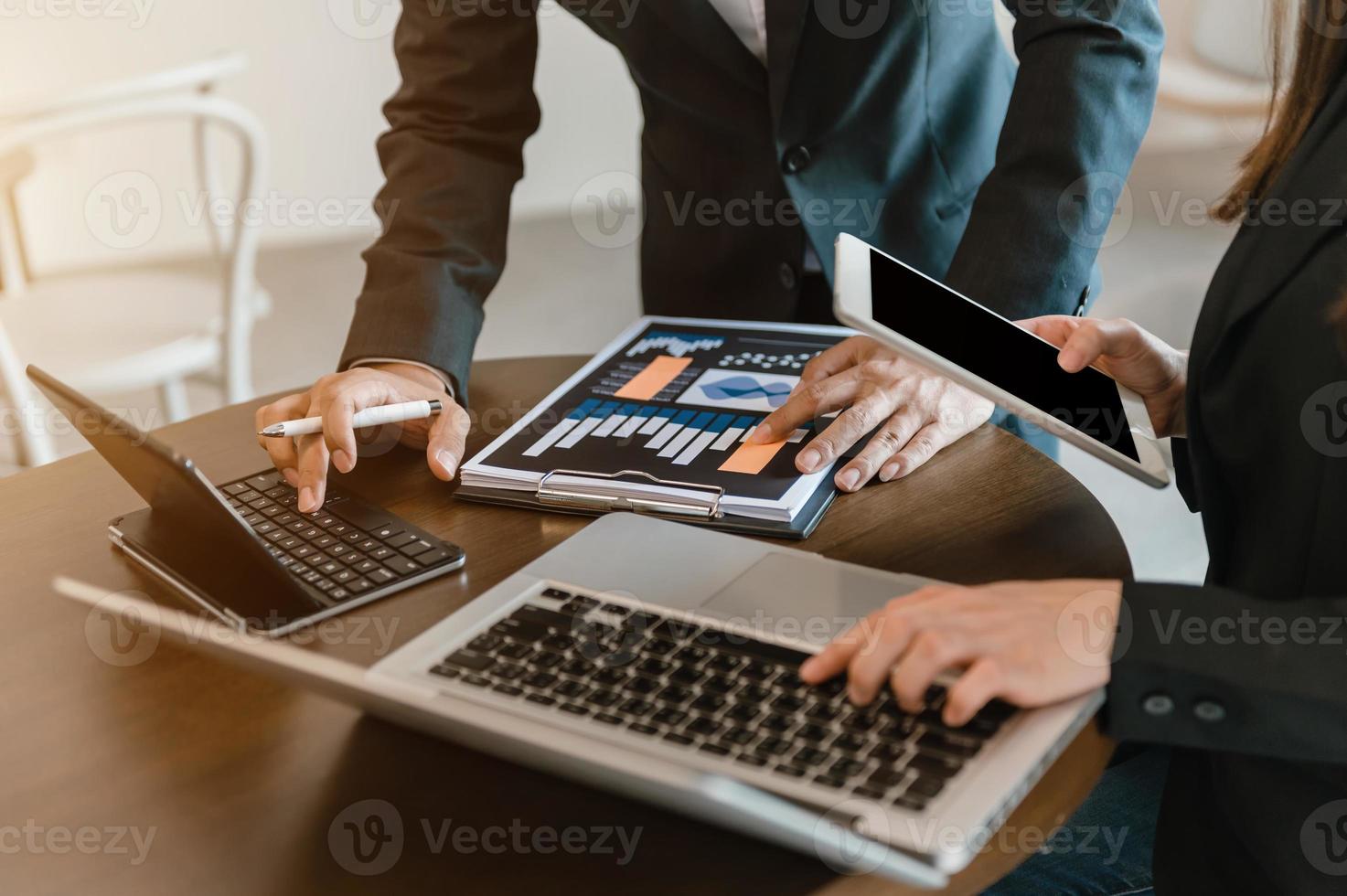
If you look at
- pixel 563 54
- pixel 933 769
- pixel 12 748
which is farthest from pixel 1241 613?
pixel 563 54

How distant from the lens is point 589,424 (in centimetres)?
111

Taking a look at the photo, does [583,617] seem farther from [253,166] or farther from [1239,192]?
[253,166]

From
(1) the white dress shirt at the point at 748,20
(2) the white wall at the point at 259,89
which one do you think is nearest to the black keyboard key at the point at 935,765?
(1) the white dress shirt at the point at 748,20

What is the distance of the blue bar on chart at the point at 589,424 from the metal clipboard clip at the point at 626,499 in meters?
0.07

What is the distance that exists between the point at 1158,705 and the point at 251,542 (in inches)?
21.9

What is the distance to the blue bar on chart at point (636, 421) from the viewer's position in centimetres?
108

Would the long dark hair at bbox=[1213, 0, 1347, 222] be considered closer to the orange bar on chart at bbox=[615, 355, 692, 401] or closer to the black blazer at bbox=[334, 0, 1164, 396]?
the black blazer at bbox=[334, 0, 1164, 396]

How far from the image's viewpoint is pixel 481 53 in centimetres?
139

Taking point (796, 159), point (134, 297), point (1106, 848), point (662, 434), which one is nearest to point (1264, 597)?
point (1106, 848)

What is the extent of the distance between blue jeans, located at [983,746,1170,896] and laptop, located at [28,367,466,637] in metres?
0.51

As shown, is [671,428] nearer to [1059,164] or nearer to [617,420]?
[617,420]

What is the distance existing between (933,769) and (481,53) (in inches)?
41.9

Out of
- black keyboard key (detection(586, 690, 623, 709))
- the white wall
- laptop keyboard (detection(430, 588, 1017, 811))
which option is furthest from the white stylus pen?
the white wall

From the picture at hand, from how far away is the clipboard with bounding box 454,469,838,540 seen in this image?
36.8 inches
